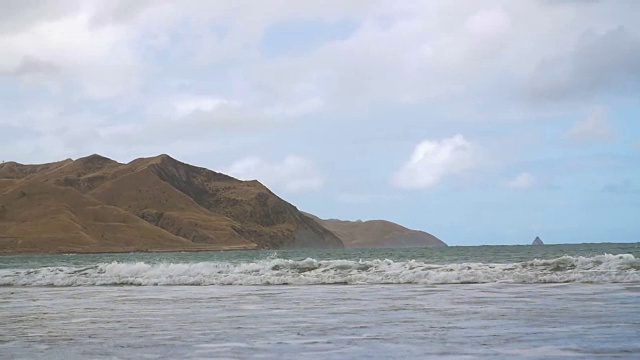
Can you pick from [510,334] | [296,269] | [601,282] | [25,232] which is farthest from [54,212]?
[510,334]

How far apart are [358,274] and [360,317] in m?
16.3

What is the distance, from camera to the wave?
3064 cm

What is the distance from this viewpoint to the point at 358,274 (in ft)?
109

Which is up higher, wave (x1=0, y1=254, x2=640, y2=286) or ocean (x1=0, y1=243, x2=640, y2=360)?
wave (x1=0, y1=254, x2=640, y2=286)

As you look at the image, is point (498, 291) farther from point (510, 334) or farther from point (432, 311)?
point (510, 334)

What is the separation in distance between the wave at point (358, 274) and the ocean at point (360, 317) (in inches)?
4.8

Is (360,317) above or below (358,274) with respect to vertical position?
below

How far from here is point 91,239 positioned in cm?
16662

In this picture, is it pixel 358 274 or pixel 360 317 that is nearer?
pixel 360 317

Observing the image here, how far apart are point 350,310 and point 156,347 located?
6930 mm

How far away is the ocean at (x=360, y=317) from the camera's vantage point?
12.1 m

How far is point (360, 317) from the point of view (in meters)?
16.9

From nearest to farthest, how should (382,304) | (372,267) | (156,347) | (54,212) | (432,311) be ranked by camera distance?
(156,347) < (432,311) < (382,304) < (372,267) < (54,212)

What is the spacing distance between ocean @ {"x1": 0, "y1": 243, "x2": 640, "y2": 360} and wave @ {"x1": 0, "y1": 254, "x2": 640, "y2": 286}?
0.12 m
